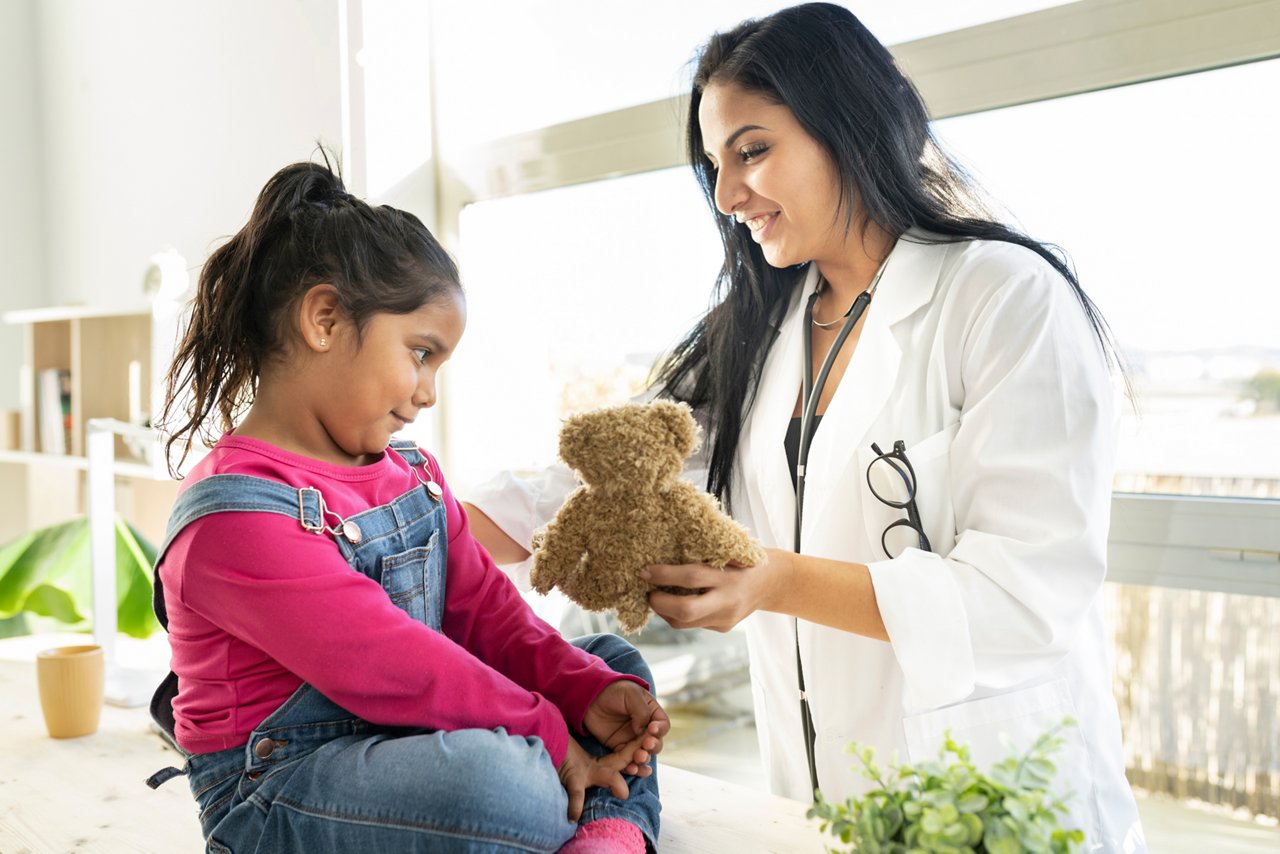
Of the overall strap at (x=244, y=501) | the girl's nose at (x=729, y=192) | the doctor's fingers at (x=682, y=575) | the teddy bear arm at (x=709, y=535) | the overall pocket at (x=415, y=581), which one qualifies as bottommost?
the overall pocket at (x=415, y=581)

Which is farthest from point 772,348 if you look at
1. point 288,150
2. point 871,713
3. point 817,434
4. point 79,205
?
point 79,205

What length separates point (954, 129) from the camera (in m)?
1.96

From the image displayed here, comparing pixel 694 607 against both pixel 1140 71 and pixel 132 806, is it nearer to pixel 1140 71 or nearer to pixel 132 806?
pixel 132 806

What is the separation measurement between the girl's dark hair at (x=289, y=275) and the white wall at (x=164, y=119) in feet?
4.69

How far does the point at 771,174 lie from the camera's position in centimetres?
144

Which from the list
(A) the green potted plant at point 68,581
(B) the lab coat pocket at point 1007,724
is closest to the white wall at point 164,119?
(A) the green potted plant at point 68,581

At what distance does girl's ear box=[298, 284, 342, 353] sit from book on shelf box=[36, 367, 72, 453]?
2.80m

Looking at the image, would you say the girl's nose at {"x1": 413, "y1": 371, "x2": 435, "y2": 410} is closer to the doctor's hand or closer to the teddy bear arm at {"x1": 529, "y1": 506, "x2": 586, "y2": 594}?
the teddy bear arm at {"x1": 529, "y1": 506, "x2": 586, "y2": 594}

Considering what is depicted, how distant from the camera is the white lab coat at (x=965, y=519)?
1254 mm

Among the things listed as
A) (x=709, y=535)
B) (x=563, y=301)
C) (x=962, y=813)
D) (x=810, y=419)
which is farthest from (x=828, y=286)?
(x=563, y=301)

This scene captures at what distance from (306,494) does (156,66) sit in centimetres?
298

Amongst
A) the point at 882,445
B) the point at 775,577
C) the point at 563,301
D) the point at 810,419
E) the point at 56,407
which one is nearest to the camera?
the point at 775,577

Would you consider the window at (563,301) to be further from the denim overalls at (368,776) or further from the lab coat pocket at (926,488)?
the denim overalls at (368,776)

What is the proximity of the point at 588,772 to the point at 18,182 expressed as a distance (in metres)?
4.06
